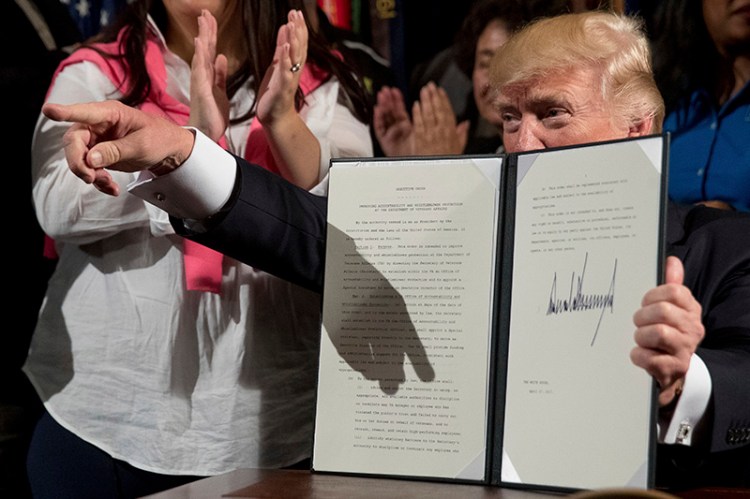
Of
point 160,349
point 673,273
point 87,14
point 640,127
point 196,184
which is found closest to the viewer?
point 673,273

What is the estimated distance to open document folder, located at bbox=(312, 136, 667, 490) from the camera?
1.24 meters

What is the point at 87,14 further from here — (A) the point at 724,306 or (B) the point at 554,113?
(A) the point at 724,306

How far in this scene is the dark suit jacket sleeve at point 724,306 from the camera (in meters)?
1.35

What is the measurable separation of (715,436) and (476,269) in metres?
0.38

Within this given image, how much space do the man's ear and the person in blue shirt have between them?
283 millimetres

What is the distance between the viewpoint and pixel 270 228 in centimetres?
162

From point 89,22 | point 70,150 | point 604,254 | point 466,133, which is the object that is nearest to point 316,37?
point 466,133

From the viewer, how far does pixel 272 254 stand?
1.64m
